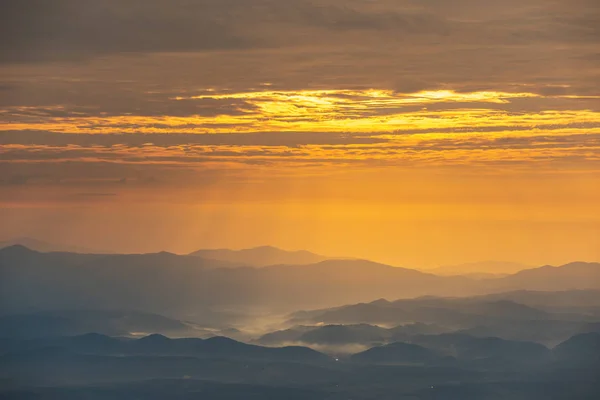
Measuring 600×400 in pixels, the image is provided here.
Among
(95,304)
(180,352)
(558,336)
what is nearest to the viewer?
(180,352)

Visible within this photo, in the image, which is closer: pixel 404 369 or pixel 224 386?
pixel 224 386

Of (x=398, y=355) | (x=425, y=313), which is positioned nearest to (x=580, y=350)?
(x=398, y=355)

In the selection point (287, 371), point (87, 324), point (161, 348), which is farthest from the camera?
point (87, 324)

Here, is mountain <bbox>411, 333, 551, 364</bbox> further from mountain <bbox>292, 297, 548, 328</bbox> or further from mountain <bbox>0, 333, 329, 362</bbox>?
mountain <bbox>0, 333, 329, 362</bbox>

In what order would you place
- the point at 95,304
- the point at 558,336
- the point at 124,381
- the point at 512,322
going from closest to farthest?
1. the point at 124,381
2. the point at 558,336
3. the point at 512,322
4. the point at 95,304

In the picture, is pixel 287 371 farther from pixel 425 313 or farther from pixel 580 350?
pixel 425 313

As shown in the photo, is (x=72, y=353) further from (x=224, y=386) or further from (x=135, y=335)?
(x=224, y=386)

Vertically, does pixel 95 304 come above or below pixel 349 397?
below

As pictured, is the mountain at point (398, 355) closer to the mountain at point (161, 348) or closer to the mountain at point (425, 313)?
the mountain at point (161, 348)

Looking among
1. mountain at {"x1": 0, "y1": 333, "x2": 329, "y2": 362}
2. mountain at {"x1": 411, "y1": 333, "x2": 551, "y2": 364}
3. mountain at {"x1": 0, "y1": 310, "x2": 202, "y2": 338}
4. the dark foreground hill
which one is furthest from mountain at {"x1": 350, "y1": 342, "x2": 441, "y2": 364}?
mountain at {"x1": 0, "y1": 310, "x2": 202, "y2": 338}

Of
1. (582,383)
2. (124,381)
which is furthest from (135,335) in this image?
(582,383)

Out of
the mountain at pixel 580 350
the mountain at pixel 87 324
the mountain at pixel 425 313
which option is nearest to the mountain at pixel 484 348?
the mountain at pixel 580 350
